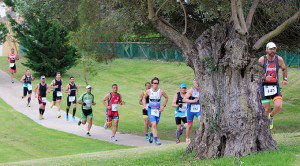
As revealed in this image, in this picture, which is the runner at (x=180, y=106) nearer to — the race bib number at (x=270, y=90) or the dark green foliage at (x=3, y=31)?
the race bib number at (x=270, y=90)

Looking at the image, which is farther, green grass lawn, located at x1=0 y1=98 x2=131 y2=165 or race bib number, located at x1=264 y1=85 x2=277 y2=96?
green grass lawn, located at x1=0 y1=98 x2=131 y2=165

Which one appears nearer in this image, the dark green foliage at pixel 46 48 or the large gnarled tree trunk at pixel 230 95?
the large gnarled tree trunk at pixel 230 95

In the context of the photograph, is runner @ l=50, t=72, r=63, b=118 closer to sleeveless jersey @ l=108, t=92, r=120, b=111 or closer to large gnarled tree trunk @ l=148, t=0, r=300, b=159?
sleeveless jersey @ l=108, t=92, r=120, b=111

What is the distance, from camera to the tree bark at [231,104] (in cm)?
777

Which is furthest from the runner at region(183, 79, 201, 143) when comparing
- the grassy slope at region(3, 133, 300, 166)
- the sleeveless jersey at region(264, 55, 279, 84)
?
the grassy slope at region(3, 133, 300, 166)

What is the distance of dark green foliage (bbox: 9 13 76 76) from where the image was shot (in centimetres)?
3297

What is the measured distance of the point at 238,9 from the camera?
335 inches

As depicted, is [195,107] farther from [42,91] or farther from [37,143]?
[42,91]

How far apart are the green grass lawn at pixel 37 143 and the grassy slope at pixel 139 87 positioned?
114 inches

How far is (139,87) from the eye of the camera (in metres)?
33.8

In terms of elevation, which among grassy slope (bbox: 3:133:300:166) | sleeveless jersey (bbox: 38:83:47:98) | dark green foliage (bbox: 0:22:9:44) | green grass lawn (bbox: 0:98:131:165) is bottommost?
green grass lawn (bbox: 0:98:131:165)

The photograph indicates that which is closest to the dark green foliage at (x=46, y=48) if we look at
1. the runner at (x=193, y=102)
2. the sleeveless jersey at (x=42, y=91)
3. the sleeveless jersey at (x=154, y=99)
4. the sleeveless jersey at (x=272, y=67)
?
the sleeveless jersey at (x=42, y=91)

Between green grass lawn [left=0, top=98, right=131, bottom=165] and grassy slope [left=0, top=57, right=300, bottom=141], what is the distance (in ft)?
9.54

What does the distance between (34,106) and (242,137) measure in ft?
59.6
